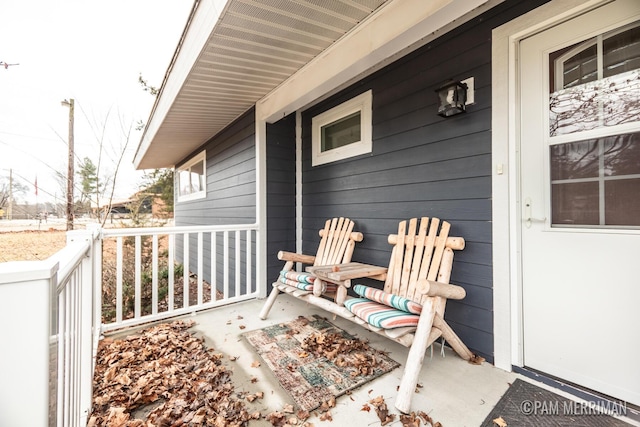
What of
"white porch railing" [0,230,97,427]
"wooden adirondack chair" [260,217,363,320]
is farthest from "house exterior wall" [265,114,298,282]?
"white porch railing" [0,230,97,427]

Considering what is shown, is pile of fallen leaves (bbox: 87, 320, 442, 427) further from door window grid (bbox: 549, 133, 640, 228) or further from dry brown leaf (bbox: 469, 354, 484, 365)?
door window grid (bbox: 549, 133, 640, 228)

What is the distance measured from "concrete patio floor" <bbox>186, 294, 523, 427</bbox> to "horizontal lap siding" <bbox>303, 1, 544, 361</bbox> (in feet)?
0.87

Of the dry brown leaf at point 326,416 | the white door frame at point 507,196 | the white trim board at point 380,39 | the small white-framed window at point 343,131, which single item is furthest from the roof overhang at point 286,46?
the dry brown leaf at point 326,416

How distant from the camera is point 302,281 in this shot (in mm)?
2561

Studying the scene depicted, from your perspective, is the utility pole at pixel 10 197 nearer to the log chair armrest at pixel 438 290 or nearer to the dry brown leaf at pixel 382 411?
the dry brown leaf at pixel 382 411

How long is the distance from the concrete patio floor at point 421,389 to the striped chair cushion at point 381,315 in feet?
1.34

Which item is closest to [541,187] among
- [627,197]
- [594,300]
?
[627,197]

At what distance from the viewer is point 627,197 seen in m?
1.54

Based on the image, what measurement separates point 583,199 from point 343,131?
230 cm

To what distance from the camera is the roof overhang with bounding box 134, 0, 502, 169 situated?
1.92 metres

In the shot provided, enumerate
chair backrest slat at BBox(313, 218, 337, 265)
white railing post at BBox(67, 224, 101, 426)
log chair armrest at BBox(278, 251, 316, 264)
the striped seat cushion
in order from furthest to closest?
chair backrest slat at BBox(313, 218, 337, 265), log chair armrest at BBox(278, 251, 316, 264), the striped seat cushion, white railing post at BBox(67, 224, 101, 426)

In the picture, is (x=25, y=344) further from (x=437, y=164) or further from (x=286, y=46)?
(x=286, y=46)

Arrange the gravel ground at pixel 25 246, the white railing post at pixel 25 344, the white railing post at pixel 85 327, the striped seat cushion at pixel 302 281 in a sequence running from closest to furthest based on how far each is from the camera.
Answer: the white railing post at pixel 25 344
the white railing post at pixel 85 327
the gravel ground at pixel 25 246
the striped seat cushion at pixel 302 281

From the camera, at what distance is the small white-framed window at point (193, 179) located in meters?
6.08
